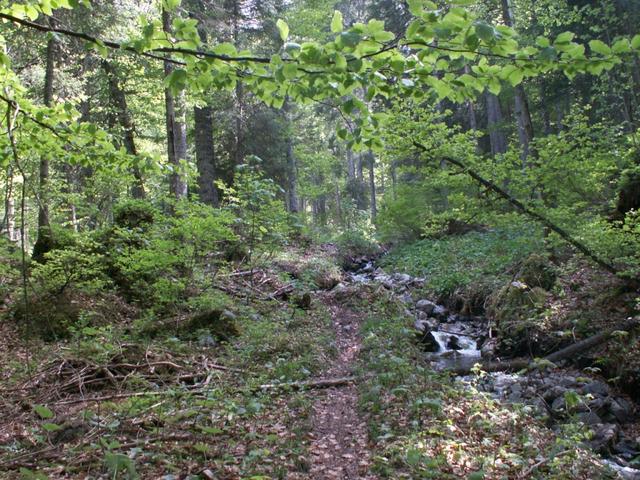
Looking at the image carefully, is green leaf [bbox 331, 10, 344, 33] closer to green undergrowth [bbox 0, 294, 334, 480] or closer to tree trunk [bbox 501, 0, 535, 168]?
green undergrowth [bbox 0, 294, 334, 480]

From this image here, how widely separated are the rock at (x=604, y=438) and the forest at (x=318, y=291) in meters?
0.05

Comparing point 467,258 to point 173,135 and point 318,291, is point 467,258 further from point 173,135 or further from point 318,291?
point 173,135

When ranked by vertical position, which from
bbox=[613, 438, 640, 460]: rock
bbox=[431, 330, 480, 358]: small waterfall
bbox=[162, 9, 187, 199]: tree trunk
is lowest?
bbox=[613, 438, 640, 460]: rock

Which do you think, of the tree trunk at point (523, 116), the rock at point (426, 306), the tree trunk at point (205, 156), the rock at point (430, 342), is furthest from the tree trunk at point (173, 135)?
the tree trunk at point (523, 116)

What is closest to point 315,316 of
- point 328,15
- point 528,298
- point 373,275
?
point 528,298

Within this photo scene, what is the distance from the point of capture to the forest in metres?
3.00

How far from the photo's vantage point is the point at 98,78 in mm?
15164

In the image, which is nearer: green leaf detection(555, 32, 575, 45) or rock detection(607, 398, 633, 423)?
green leaf detection(555, 32, 575, 45)

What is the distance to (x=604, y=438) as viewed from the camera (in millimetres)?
5324

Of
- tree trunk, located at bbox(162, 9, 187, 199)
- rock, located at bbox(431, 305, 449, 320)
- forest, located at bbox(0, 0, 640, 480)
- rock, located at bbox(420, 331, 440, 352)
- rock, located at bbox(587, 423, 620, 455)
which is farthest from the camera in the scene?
rock, located at bbox(431, 305, 449, 320)

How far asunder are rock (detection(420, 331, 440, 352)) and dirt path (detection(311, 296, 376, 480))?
6.81 ft

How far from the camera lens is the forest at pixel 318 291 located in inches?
118

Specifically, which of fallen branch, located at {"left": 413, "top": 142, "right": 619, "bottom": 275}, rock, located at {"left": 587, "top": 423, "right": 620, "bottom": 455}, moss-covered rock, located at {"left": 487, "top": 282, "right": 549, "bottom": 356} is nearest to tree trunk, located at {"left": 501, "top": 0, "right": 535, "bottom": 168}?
moss-covered rock, located at {"left": 487, "top": 282, "right": 549, "bottom": 356}

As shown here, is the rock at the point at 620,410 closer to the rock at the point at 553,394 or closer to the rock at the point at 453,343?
the rock at the point at 553,394
